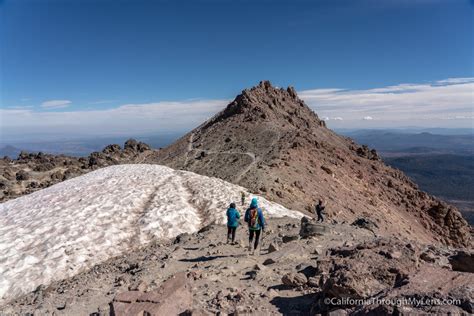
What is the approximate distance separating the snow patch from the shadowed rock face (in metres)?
7.54

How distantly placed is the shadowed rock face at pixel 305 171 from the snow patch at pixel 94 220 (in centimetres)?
754

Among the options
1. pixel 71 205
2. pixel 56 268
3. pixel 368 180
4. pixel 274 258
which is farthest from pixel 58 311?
pixel 368 180

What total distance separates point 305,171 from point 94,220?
25980mm

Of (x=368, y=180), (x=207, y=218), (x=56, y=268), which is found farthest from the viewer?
(x=368, y=180)

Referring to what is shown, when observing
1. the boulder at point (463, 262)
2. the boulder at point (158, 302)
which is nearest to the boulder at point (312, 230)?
the boulder at point (463, 262)

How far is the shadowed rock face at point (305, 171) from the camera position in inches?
1399

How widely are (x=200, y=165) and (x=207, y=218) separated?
2439cm

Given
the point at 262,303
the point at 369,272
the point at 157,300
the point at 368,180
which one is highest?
the point at 369,272

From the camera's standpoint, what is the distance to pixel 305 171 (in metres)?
41.0

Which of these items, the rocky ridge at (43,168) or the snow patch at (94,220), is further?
the rocky ridge at (43,168)

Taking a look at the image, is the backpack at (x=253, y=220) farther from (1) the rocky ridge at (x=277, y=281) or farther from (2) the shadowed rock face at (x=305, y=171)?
(2) the shadowed rock face at (x=305, y=171)

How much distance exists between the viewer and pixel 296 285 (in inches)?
412

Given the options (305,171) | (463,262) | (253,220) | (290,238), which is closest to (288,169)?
(305,171)

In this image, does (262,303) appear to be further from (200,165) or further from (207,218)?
(200,165)
